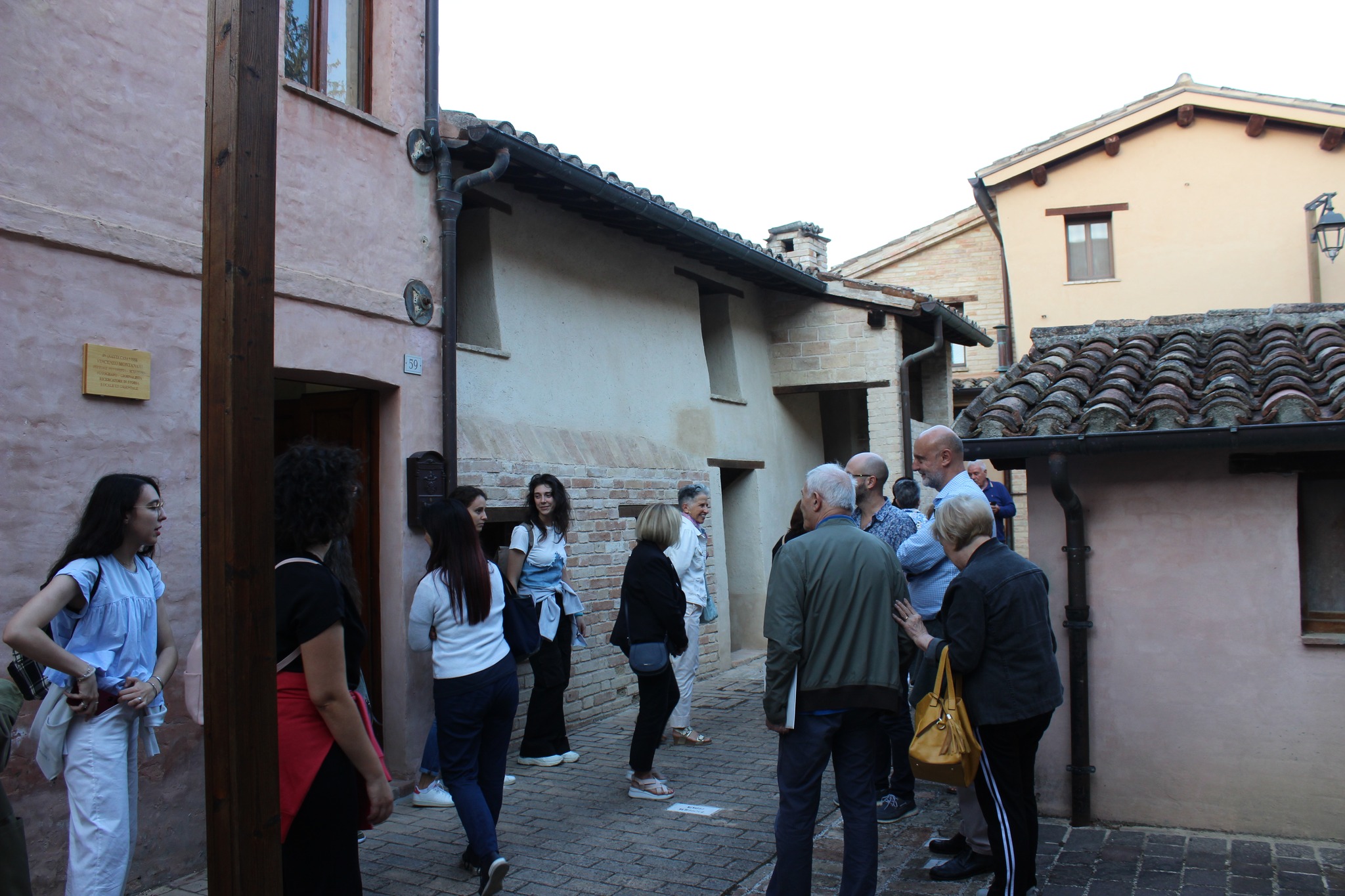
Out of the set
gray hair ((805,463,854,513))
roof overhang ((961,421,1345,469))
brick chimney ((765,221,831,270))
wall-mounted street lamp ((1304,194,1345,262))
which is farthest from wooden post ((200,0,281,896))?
wall-mounted street lamp ((1304,194,1345,262))

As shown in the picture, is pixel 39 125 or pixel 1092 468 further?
pixel 1092 468

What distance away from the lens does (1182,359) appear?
5.93 metres

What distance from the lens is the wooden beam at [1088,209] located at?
19.4 metres

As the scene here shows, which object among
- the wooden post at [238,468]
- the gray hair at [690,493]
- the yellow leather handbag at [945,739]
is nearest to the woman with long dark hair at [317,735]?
the wooden post at [238,468]

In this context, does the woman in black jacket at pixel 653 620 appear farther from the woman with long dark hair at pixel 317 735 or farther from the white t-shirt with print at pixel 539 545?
the woman with long dark hair at pixel 317 735

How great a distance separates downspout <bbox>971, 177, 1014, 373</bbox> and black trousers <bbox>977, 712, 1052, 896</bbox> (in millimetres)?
16996

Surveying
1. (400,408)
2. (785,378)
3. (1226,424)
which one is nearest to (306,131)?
(400,408)

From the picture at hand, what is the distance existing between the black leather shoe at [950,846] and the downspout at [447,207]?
371 cm

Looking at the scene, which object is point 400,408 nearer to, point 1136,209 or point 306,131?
point 306,131

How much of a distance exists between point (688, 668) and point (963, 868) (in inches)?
114

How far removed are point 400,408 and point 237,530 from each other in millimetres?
4209

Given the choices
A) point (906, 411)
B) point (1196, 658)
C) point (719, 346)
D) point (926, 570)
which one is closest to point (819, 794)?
point (926, 570)

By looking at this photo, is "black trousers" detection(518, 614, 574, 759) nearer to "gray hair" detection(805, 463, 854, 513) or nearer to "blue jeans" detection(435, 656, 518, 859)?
"blue jeans" detection(435, 656, 518, 859)

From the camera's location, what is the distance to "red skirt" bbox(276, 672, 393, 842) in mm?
2867
